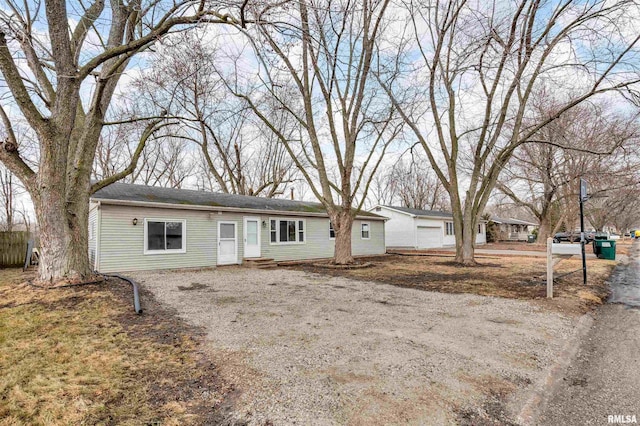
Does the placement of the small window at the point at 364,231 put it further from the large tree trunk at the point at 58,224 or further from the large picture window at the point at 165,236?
the large tree trunk at the point at 58,224

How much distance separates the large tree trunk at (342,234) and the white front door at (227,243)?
4039mm

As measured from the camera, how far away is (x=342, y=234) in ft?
43.8

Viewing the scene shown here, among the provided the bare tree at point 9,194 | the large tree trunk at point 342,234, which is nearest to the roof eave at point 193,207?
the large tree trunk at point 342,234

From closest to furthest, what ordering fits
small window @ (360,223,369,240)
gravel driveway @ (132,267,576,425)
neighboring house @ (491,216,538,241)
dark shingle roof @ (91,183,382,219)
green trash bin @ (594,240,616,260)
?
gravel driveway @ (132,267,576,425)
dark shingle roof @ (91,183,382,219)
green trash bin @ (594,240,616,260)
small window @ (360,223,369,240)
neighboring house @ (491,216,538,241)

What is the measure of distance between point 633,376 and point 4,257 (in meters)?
16.6

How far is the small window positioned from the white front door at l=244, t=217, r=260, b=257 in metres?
6.80

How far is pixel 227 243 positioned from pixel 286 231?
290 centimetres

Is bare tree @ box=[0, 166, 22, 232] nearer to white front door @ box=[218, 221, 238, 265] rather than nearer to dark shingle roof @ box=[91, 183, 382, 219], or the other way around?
dark shingle roof @ box=[91, 183, 382, 219]

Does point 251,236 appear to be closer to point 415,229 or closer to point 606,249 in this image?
point 415,229

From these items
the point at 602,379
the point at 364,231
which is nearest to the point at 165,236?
the point at 364,231

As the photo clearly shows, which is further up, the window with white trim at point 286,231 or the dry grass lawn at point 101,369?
the window with white trim at point 286,231

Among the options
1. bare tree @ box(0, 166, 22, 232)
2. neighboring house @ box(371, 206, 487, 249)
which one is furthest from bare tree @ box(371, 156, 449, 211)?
bare tree @ box(0, 166, 22, 232)

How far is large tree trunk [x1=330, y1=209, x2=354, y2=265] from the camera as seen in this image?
13.2 metres

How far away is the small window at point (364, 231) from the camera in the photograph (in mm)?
18722
